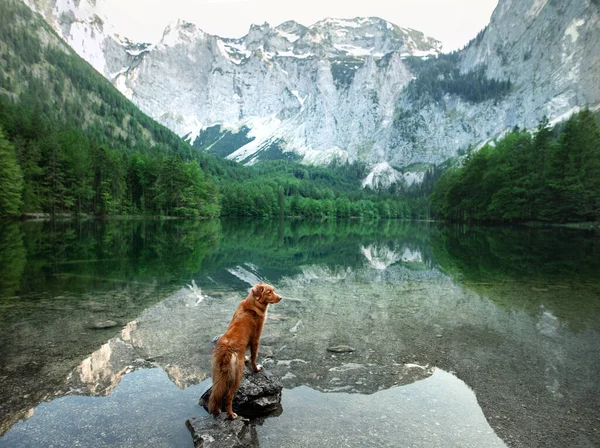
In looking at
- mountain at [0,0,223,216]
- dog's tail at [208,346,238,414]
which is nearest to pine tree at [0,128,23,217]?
mountain at [0,0,223,216]

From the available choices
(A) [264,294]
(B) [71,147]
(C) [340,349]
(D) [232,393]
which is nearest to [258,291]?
(A) [264,294]

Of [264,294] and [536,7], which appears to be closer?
[264,294]

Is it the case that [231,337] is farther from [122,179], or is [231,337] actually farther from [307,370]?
[122,179]

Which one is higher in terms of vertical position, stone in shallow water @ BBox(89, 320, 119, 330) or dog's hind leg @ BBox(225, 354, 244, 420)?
dog's hind leg @ BBox(225, 354, 244, 420)

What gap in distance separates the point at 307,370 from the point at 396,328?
3660 mm

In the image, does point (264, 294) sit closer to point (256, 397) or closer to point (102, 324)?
point (256, 397)

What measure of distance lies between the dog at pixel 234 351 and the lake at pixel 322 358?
635 millimetres

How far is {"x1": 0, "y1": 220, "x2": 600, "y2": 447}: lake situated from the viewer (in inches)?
200

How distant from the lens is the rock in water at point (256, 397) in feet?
17.7

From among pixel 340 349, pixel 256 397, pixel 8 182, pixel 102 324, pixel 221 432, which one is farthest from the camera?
pixel 8 182

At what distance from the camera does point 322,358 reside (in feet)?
25.2

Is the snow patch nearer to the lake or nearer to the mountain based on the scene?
the mountain

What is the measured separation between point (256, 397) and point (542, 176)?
63546 mm

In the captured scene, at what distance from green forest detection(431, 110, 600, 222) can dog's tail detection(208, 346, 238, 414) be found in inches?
2280
